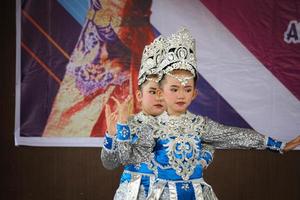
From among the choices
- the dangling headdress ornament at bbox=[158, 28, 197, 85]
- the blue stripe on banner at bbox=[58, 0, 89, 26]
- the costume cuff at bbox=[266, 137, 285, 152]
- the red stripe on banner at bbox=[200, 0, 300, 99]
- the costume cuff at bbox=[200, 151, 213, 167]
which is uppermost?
the blue stripe on banner at bbox=[58, 0, 89, 26]

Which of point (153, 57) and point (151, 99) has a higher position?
point (153, 57)

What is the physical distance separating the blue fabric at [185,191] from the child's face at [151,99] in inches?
17.3

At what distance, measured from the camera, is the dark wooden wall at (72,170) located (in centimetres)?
355

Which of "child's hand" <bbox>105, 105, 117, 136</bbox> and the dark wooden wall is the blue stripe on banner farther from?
"child's hand" <bbox>105, 105, 117, 136</bbox>

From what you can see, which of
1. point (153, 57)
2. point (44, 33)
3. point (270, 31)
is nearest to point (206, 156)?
Result: point (153, 57)

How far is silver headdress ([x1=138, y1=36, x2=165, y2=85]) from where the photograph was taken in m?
2.15

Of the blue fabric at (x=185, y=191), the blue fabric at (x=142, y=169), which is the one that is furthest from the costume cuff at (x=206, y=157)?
the blue fabric at (x=142, y=169)

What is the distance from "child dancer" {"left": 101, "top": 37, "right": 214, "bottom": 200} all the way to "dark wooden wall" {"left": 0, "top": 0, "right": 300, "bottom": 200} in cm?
135

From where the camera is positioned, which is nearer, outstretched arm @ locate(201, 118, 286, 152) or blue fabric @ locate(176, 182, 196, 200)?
blue fabric @ locate(176, 182, 196, 200)

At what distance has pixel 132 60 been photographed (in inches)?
136

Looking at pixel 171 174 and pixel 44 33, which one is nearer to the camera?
pixel 171 174

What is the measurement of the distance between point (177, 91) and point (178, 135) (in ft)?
→ 0.66

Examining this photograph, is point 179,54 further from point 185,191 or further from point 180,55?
point 185,191

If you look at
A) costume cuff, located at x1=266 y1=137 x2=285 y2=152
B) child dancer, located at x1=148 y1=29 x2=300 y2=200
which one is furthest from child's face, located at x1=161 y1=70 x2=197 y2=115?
costume cuff, located at x1=266 y1=137 x2=285 y2=152
